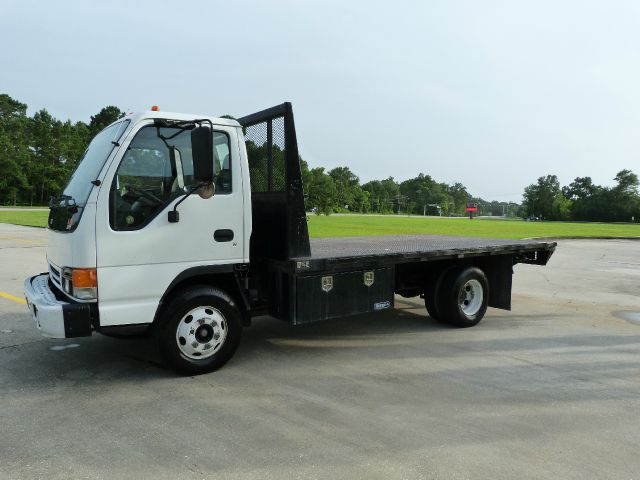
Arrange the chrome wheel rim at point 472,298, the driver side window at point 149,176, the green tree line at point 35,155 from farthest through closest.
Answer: the green tree line at point 35,155 < the chrome wheel rim at point 472,298 < the driver side window at point 149,176

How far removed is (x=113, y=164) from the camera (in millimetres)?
4219

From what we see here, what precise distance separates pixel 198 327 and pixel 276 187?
1.60 metres

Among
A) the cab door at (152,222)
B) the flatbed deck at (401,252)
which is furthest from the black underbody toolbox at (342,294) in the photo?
the cab door at (152,222)

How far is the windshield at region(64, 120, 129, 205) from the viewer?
429 cm

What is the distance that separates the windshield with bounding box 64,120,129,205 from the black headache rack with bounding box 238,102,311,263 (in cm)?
140

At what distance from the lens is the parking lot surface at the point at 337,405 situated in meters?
3.13

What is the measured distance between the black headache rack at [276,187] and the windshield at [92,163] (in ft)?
4.59

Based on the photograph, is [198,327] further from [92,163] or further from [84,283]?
[92,163]

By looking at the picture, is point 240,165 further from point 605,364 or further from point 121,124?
point 605,364

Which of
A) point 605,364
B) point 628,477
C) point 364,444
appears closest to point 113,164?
point 364,444

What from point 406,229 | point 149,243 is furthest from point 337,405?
point 406,229

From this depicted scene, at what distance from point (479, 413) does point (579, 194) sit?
15552 cm

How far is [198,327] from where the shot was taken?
4.61 meters

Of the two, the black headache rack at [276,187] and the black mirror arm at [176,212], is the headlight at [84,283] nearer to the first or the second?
the black mirror arm at [176,212]
